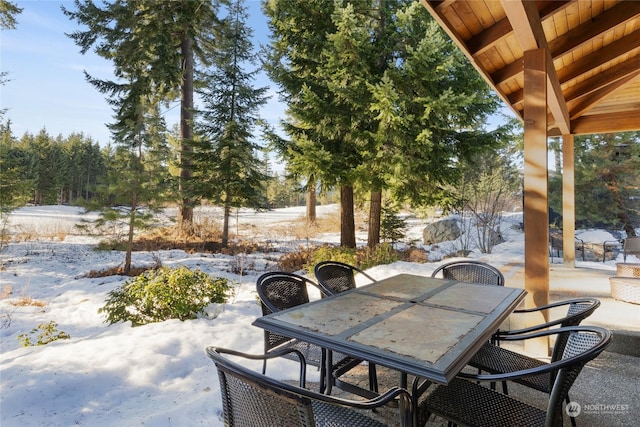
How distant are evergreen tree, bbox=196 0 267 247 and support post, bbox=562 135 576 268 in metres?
8.13

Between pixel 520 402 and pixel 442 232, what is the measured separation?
10968mm

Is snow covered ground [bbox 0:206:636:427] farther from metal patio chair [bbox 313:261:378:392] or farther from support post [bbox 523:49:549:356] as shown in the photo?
support post [bbox 523:49:549:356]

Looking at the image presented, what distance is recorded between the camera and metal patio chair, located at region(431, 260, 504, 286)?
3.09 meters

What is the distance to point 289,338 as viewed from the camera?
251cm

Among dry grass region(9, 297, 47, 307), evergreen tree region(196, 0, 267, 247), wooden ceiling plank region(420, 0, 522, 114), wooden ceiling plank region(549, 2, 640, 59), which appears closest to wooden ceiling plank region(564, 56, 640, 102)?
wooden ceiling plank region(549, 2, 640, 59)

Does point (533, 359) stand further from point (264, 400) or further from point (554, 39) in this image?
point (554, 39)

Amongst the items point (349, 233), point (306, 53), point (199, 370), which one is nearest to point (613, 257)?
point (349, 233)

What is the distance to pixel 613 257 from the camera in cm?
866

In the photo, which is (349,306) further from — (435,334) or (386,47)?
(386,47)

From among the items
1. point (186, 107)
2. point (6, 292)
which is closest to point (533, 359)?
point (6, 292)

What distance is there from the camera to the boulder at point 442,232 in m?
11.8

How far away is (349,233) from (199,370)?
6014 mm

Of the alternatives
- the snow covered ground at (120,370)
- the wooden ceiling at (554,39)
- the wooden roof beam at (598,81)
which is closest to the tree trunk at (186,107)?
the snow covered ground at (120,370)

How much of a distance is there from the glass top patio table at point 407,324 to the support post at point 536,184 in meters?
0.51
